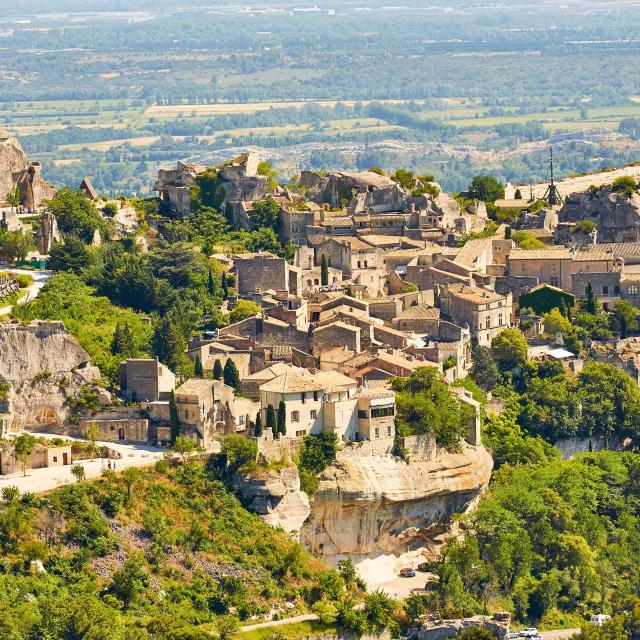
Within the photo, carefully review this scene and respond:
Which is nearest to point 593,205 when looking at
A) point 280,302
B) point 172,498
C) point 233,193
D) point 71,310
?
point 233,193

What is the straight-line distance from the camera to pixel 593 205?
83.6 m

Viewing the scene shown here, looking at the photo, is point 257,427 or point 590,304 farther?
point 590,304

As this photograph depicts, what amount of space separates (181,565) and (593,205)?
109 feet

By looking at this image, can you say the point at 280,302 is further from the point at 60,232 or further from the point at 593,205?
the point at 593,205

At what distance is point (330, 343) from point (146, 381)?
7.15 metres

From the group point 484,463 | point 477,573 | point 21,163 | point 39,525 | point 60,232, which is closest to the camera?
point 39,525

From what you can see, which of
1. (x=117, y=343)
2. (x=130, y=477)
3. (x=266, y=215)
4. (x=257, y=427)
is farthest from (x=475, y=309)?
(x=130, y=477)

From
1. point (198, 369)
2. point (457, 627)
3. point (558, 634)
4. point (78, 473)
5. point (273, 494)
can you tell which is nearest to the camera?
point (457, 627)

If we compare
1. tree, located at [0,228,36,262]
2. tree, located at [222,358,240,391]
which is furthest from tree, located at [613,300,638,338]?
tree, located at [0,228,36,262]

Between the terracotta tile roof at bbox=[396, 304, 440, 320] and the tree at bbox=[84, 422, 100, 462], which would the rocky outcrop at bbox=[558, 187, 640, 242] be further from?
the tree at bbox=[84, 422, 100, 462]

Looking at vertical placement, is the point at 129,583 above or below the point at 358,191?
below

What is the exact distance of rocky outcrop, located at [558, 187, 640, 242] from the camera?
81500mm

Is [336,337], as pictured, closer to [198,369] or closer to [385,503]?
[198,369]

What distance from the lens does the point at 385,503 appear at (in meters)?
58.6
